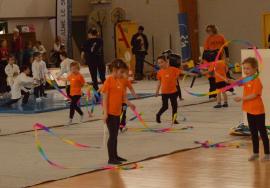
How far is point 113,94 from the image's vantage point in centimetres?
921

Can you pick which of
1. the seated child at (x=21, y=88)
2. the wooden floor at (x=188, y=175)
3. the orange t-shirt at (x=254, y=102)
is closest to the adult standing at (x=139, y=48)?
the seated child at (x=21, y=88)

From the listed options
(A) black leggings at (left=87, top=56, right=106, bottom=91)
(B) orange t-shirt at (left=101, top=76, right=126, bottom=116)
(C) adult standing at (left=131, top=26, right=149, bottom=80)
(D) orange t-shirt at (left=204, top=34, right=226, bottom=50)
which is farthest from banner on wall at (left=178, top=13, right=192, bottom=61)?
(B) orange t-shirt at (left=101, top=76, right=126, bottom=116)

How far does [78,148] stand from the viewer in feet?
34.9

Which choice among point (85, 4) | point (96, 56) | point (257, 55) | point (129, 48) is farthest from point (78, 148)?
point (85, 4)

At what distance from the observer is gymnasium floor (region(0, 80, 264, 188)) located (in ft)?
26.1

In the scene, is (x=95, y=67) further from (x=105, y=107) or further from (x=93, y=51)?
(x=105, y=107)

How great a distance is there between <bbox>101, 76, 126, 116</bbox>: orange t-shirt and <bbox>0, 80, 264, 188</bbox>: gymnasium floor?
737 mm

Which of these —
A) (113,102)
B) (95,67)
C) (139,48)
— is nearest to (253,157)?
(113,102)

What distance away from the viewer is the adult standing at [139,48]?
26.6 metres

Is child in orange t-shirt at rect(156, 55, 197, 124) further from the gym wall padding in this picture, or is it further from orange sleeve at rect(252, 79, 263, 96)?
orange sleeve at rect(252, 79, 263, 96)

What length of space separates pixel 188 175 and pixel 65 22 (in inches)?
811

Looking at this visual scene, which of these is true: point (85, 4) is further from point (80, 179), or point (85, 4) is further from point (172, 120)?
point (80, 179)

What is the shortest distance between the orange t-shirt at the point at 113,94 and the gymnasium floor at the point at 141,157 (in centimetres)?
74

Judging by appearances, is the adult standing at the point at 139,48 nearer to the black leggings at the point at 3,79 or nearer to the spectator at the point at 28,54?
the spectator at the point at 28,54
